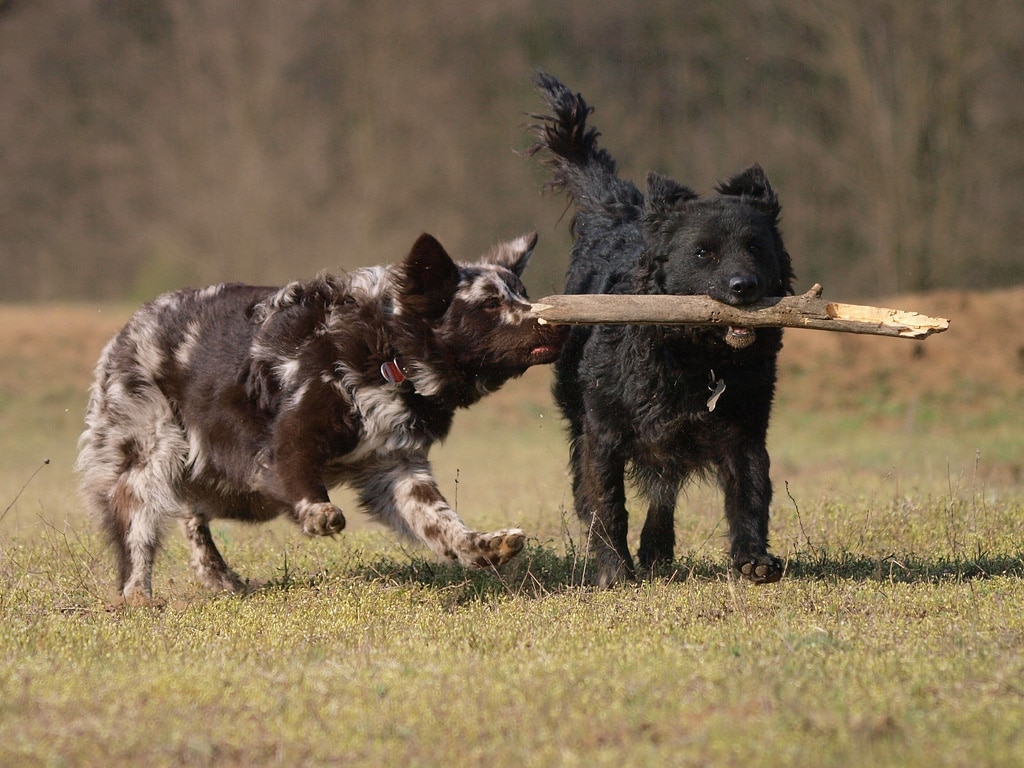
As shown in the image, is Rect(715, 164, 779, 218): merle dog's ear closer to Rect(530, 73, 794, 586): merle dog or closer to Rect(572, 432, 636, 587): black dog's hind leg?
Rect(530, 73, 794, 586): merle dog

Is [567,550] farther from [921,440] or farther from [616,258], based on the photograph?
[921,440]

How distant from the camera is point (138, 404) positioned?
7094 millimetres

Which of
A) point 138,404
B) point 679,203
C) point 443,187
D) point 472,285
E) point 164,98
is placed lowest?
point 138,404

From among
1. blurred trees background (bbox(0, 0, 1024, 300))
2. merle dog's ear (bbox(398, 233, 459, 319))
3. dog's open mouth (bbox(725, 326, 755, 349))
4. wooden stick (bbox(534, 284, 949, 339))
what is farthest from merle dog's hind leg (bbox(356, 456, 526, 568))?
blurred trees background (bbox(0, 0, 1024, 300))

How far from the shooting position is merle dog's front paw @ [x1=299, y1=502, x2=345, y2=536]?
6.14 meters

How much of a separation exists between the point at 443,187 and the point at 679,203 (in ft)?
82.8

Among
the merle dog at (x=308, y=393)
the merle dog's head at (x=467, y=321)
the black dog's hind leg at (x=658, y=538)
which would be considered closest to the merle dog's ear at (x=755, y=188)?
the merle dog at (x=308, y=393)

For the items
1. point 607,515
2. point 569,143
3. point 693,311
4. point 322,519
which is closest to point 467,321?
point 693,311

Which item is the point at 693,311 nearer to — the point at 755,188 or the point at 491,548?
the point at 755,188

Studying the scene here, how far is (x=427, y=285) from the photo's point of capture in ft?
22.1

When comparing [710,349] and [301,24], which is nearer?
[710,349]

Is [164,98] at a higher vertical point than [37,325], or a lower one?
higher

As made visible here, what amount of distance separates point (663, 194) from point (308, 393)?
2368 mm

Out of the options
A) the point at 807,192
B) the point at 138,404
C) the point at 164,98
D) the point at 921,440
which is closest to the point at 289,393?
the point at 138,404
